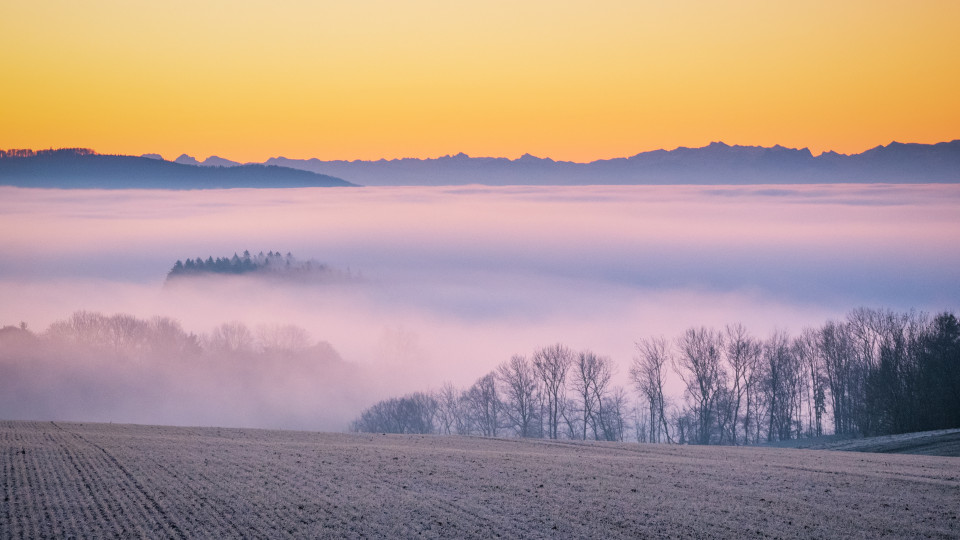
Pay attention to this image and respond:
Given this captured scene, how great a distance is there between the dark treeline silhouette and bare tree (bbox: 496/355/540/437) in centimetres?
14

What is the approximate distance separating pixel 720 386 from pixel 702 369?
2.83m

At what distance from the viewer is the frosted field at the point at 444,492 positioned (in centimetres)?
2364

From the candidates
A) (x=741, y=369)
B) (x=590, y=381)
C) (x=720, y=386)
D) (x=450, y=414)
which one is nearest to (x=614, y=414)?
(x=590, y=381)

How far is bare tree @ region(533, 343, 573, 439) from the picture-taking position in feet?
318

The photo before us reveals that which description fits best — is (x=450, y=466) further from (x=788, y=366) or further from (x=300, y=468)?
(x=788, y=366)

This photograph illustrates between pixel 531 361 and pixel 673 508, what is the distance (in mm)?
79717

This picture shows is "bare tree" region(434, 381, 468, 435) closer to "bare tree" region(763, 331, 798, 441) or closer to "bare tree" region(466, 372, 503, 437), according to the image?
"bare tree" region(466, 372, 503, 437)

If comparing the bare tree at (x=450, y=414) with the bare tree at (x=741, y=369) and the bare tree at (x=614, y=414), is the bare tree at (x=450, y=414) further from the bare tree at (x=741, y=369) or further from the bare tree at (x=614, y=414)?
the bare tree at (x=741, y=369)

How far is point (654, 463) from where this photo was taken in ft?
126

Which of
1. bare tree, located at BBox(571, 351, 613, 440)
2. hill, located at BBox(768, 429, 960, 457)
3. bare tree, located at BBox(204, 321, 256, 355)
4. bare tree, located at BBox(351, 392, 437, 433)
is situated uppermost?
bare tree, located at BBox(204, 321, 256, 355)

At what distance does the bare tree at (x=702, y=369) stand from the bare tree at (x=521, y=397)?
17759 mm

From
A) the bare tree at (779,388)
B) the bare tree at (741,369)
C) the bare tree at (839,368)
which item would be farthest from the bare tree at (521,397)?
the bare tree at (839,368)

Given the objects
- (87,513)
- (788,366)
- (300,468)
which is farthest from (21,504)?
(788,366)

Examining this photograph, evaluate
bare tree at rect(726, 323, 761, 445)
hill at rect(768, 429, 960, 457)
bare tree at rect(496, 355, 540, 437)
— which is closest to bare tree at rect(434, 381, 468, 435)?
bare tree at rect(496, 355, 540, 437)
